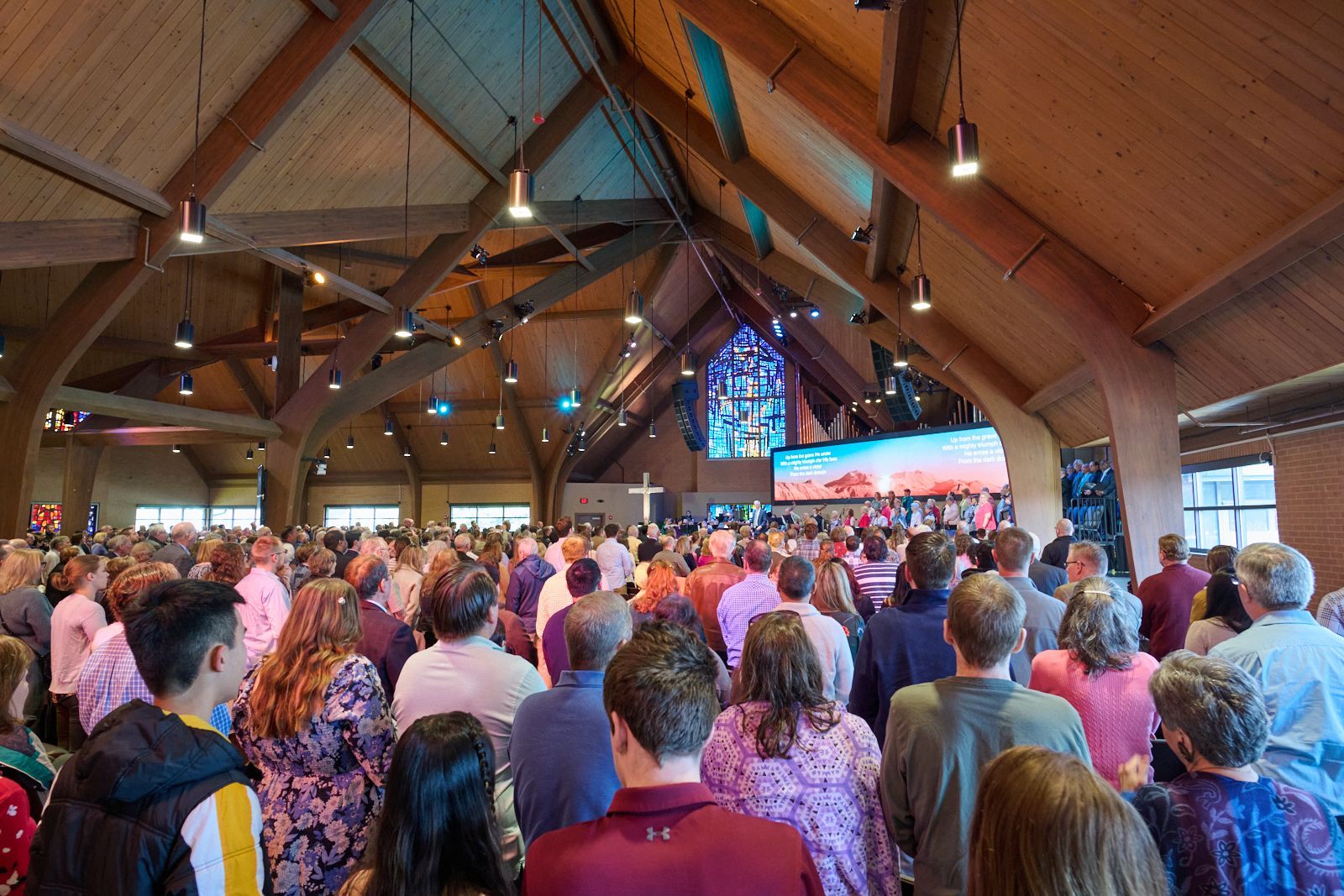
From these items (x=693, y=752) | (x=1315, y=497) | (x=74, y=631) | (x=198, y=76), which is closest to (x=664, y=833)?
(x=693, y=752)

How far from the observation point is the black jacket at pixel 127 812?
1328 millimetres

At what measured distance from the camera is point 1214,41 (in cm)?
363

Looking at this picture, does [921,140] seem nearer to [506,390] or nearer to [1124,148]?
[1124,148]

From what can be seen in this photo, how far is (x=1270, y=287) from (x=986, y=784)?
205 inches

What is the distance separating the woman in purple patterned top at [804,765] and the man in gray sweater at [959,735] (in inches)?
4.7

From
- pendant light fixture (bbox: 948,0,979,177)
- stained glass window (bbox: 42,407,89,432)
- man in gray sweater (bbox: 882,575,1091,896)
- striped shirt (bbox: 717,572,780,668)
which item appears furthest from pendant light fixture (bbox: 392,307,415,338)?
stained glass window (bbox: 42,407,89,432)

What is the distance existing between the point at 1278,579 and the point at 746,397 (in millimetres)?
22419

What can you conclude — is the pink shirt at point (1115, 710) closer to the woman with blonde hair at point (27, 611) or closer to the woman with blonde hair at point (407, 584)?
the woman with blonde hair at point (407, 584)

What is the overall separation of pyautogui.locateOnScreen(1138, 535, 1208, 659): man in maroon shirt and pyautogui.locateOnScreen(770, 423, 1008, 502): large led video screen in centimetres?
923

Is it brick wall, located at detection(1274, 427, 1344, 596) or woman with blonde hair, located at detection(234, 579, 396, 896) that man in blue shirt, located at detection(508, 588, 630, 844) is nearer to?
woman with blonde hair, located at detection(234, 579, 396, 896)

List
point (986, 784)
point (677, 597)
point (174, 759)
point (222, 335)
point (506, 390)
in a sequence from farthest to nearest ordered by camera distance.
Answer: point (506, 390), point (222, 335), point (677, 597), point (174, 759), point (986, 784)

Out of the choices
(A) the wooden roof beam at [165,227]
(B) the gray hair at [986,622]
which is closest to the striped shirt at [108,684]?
(B) the gray hair at [986,622]

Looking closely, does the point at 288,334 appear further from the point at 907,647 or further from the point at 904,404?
the point at 907,647

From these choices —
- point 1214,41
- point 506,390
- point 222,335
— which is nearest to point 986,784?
point 1214,41
